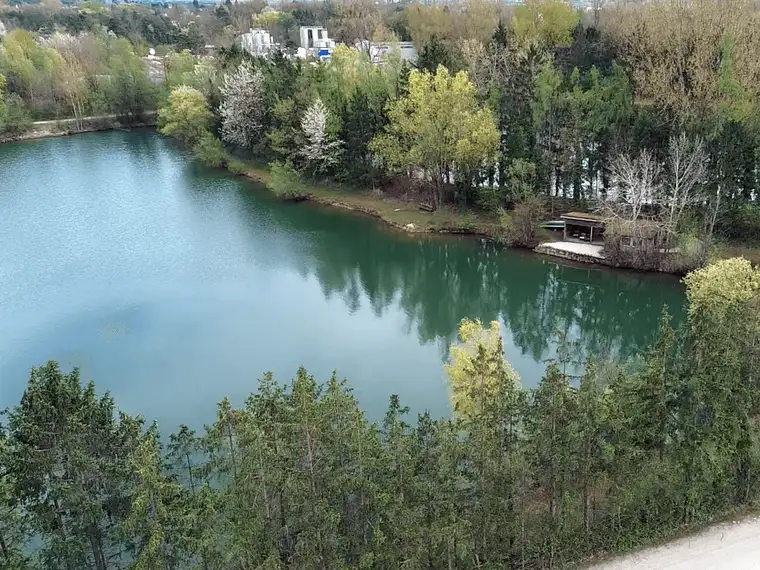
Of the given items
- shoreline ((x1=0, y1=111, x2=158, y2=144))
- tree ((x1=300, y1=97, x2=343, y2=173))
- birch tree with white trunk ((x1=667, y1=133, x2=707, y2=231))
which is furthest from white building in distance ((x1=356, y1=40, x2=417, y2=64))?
birch tree with white trunk ((x1=667, y1=133, x2=707, y2=231))

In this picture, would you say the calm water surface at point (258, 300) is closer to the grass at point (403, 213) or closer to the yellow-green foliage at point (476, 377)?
the grass at point (403, 213)

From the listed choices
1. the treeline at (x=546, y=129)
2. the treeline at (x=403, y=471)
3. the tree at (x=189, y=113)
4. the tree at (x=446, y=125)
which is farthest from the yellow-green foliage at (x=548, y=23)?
the treeline at (x=403, y=471)

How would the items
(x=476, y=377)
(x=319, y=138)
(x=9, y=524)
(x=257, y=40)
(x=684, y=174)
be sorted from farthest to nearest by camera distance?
(x=257, y=40) < (x=319, y=138) < (x=684, y=174) < (x=476, y=377) < (x=9, y=524)

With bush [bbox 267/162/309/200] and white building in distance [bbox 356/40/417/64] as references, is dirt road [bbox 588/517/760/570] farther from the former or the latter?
white building in distance [bbox 356/40/417/64]

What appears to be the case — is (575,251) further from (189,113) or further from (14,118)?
(14,118)

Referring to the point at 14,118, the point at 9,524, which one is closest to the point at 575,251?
the point at 9,524
